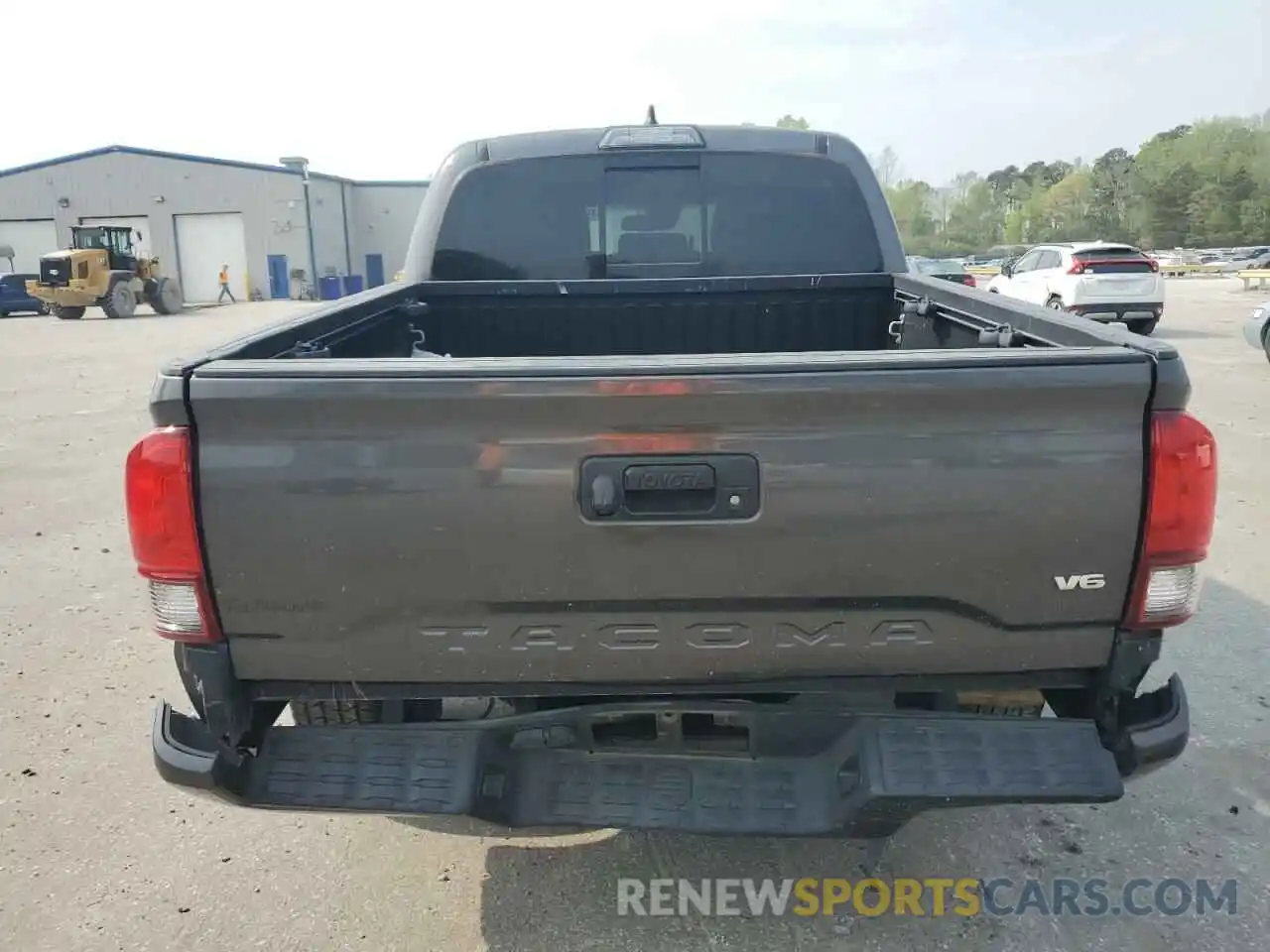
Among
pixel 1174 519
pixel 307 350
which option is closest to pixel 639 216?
pixel 307 350

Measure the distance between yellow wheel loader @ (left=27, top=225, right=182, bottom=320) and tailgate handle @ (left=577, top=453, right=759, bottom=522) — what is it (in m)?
31.7

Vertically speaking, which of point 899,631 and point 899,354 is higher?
point 899,354

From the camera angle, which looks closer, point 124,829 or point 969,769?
point 969,769

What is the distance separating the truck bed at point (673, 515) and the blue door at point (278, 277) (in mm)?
44024

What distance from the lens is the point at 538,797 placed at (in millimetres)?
2381

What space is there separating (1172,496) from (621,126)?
3.27 meters

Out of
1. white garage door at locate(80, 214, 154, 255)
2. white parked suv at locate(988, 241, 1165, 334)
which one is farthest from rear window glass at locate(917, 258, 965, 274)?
white garage door at locate(80, 214, 154, 255)

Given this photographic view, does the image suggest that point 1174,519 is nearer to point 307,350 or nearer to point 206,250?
point 307,350

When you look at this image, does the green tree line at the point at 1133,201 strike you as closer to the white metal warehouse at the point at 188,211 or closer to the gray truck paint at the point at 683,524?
the white metal warehouse at the point at 188,211

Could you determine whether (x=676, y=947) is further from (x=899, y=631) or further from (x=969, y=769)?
(x=899, y=631)

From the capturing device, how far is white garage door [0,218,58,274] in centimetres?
4419

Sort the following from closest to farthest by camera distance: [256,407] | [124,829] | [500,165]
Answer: [256,407]
[124,829]
[500,165]

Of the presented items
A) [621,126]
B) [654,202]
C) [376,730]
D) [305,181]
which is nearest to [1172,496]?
[376,730]

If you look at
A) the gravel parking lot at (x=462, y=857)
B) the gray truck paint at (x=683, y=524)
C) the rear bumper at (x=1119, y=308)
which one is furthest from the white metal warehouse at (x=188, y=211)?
the gray truck paint at (x=683, y=524)
